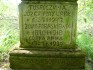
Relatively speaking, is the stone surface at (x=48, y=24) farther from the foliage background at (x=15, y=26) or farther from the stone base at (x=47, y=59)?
the foliage background at (x=15, y=26)

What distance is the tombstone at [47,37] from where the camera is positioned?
155 inches

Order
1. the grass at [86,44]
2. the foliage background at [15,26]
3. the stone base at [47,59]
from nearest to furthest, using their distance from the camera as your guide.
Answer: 1. the stone base at [47,59]
2. the grass at [86,44]
3. the foliage background at [15,26]

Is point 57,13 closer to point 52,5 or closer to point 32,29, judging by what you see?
point 52,5

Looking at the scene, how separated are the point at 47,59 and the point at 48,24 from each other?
0.64 metres

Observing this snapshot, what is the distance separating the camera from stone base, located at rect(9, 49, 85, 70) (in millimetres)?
3910

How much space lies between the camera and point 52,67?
3.99m

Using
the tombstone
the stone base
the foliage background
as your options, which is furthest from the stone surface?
the foliage background

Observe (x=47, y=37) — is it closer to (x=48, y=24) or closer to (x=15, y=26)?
(x=48, y=24)

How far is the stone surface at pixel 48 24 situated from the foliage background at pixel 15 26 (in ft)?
5.02

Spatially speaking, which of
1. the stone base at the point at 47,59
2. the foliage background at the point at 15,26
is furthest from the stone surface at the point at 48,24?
the foliage background at the point at 15,26

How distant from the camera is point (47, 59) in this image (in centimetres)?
394

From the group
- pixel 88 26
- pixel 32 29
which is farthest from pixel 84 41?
pixel 32 29

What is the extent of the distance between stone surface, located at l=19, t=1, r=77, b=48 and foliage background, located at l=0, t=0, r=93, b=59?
60.3 inches

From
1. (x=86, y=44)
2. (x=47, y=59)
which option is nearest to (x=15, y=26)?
(x=86, y=44)
